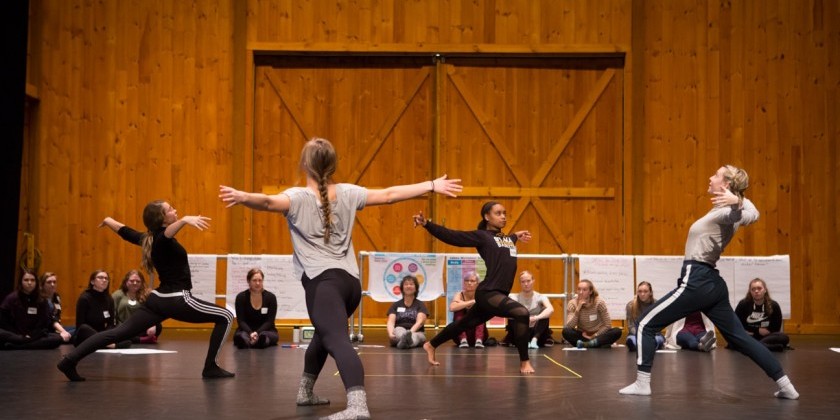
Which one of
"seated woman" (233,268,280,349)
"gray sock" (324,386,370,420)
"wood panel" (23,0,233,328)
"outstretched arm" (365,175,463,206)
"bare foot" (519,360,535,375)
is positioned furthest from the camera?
"wood panel" (23,0,233,328)

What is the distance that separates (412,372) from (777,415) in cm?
313

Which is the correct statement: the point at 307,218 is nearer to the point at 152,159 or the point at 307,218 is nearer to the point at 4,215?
the point at 4,215

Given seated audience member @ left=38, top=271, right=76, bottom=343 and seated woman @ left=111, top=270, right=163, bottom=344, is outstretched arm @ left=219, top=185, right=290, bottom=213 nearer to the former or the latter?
seated audience member @ left=38, top=271, right=76, bottom=343

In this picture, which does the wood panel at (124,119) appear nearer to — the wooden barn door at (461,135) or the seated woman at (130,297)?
the wooden barn door at (461,135)

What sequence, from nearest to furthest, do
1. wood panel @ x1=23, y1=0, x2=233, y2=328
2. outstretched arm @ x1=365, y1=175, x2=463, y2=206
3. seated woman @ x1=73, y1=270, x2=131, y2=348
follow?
outstretched arm @ x1=365, y1=175, x2=463, y2=206 < seated woman @ x1=73, y1=270, x2=131, y2=348 < wood panel @ x1=23, y1=0, x2=233, y2=328

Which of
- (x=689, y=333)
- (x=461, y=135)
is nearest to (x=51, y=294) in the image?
(x=461, y=135)

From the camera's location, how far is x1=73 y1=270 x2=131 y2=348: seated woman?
34.2 ft

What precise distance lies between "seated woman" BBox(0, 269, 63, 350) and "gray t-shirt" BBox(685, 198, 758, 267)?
665cm

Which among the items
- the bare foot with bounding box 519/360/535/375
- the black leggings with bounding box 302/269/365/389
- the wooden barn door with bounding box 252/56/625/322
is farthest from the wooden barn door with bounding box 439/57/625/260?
the black leggings with bounding box 302/269/365/389

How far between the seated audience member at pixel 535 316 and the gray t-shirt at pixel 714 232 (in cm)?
460

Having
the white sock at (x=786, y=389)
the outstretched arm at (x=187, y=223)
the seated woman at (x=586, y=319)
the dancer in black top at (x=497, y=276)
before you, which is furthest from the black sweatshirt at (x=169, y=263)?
the seated woman at (x=586, y=319)

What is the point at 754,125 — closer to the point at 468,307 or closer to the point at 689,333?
the point at 689,333

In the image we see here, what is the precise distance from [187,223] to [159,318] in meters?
1.10

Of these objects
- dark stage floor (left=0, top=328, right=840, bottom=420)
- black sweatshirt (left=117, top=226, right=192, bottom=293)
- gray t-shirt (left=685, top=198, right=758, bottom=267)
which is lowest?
dark stage floor (left=0, top=328, right=840, bottom=420)
